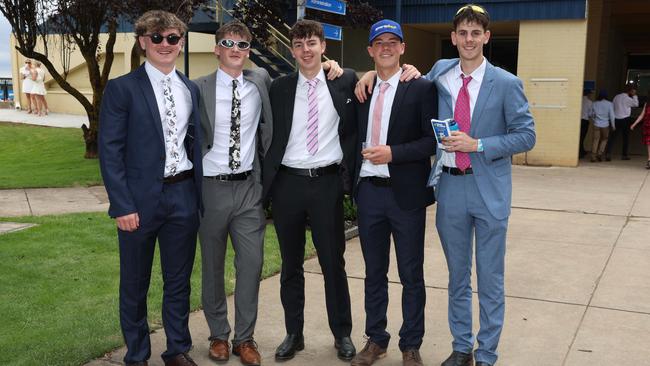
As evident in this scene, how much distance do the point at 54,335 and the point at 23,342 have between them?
21 cm

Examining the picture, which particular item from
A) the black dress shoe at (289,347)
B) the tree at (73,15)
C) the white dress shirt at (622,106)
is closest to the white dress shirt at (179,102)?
→ the black dress shoe at (289,347)

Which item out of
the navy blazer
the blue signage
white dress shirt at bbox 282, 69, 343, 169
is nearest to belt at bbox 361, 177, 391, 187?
white dress shirt at bbox 282, 69, 343, 169

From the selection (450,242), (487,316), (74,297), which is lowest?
(74,297)

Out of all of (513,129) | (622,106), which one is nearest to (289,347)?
(513,129)

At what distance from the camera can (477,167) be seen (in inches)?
155

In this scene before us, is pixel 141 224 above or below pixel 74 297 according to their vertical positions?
above

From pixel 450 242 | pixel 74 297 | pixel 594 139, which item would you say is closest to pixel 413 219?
pixel 450 242

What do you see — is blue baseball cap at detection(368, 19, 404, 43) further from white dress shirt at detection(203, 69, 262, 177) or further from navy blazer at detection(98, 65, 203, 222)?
navy blazer at detection(98, 65, 203, 222)

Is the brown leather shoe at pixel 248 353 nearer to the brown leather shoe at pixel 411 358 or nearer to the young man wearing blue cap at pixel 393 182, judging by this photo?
the young man wearing blue cap at pixel 393 182

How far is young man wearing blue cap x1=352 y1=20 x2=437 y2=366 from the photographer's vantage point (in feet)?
13.3

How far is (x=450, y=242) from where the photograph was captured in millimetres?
4082

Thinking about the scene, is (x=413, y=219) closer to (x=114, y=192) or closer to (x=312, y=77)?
(x=312, y=77)

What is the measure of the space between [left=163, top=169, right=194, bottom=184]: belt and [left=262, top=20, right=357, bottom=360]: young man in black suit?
0.50 metres

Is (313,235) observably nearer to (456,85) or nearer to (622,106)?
(456,85)
